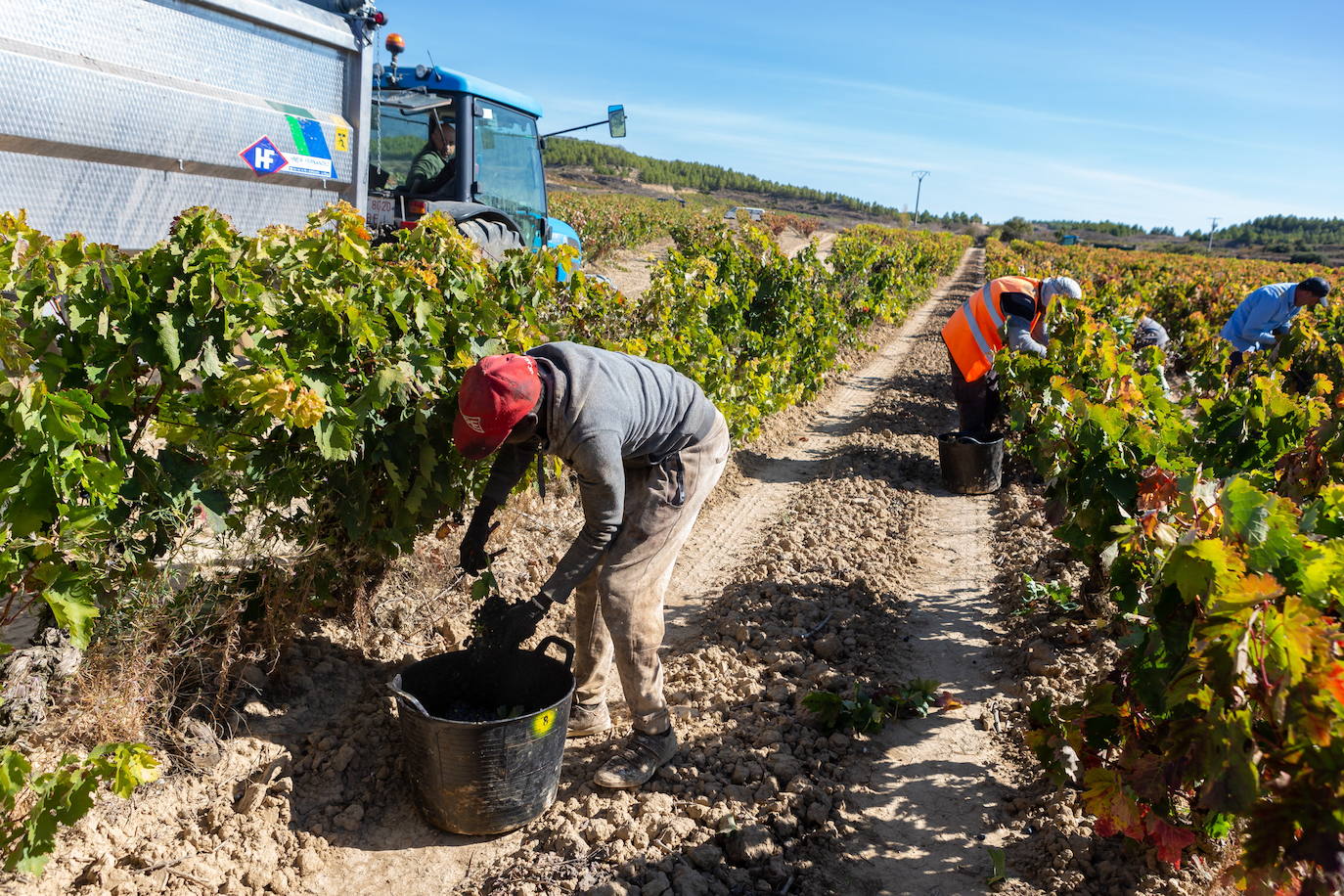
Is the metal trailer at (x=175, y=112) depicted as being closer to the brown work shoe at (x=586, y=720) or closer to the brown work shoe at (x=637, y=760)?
the brown work shoe at (x=586, y=720)

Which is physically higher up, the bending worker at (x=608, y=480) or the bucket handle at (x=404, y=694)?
the bending worker at (x=608, y=480)

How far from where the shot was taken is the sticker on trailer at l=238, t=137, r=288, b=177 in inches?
188

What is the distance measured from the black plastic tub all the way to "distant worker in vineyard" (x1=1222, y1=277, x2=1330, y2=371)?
9.99ft

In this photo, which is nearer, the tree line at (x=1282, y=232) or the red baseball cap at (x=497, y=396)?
the red baseball cap at (x=497, y=396)

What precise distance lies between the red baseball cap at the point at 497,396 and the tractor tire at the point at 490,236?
3.67 m

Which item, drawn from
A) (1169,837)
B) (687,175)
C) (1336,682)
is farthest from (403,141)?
(687,175)

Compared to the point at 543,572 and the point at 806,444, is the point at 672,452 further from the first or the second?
the point at 806,444

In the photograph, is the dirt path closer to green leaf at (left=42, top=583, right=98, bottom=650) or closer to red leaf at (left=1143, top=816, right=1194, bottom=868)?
red leaf at (left=1143, top=816, right=1194, bottom=868)

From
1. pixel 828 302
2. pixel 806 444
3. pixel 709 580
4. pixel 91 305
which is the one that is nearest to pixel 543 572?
pixel 709 580

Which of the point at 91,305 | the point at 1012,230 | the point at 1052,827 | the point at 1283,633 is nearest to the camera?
the point at 1283,633

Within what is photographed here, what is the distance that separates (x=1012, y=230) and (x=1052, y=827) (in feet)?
287

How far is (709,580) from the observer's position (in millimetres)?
5297

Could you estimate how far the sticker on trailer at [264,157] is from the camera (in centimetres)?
477

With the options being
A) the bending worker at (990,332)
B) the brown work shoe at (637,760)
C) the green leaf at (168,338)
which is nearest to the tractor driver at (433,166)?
the bending worker at (990,332)
